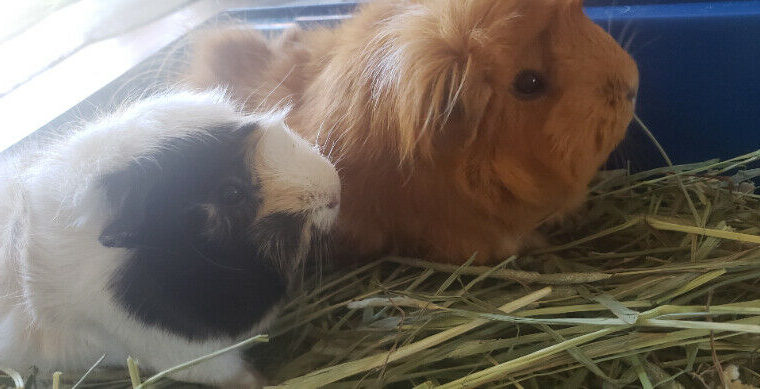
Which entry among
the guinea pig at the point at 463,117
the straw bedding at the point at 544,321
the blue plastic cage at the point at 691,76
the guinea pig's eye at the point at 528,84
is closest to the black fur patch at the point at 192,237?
the straw bedding at the point at 544,321

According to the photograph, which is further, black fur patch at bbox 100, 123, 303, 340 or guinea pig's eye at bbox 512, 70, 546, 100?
guinea pig's eye at bbox 512, 70, 546, 100

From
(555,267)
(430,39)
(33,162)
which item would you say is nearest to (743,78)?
(555,267)

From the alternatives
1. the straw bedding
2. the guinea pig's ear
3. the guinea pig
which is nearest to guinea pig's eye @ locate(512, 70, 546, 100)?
the guinea pig

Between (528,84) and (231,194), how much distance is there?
60cm

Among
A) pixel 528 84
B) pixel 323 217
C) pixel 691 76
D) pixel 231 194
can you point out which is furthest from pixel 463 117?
pixel 691 76

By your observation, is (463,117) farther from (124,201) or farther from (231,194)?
(124,201)

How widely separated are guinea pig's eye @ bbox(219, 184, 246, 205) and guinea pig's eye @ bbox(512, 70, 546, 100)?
1.81 ft

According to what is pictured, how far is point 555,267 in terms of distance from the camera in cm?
125

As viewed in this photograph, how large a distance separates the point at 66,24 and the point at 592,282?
1544 millimetres

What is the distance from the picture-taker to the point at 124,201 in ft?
2.62

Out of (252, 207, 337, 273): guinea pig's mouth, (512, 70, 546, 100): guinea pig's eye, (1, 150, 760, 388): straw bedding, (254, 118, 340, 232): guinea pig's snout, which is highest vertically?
(512, 70, 546, 100): guinea pig's eye

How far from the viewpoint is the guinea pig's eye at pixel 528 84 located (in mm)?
1065

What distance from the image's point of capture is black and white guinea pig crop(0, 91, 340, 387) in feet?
2.70

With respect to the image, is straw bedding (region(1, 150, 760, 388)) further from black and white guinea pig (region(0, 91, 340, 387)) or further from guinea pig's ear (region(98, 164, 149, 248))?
guinea pig's ear (region(98, 164, 149, 248))
